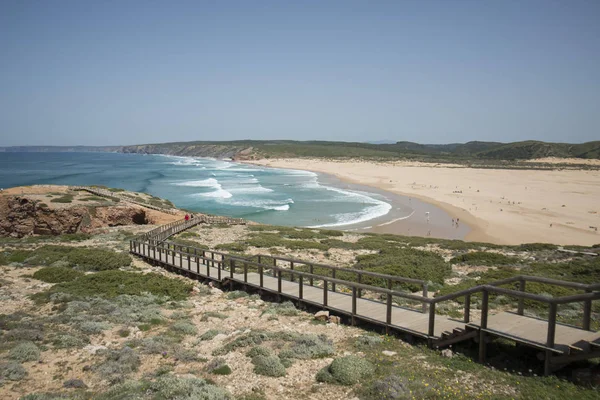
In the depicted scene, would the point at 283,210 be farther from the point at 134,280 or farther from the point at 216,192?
the point at 134,280

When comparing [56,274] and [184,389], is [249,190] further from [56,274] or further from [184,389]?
[184,389]

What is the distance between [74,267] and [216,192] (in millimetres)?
53385

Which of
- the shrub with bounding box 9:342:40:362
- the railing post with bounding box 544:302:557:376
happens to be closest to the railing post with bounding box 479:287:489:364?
the railing post with bounding box 544:302:557:376

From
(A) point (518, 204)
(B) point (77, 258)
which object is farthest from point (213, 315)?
(A) point (518, 204)

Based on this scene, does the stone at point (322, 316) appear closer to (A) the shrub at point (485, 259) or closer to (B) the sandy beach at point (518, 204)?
(A) the shrub at point (485, 259)

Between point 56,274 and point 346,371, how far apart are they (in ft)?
40.7

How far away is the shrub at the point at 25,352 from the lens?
7.59m

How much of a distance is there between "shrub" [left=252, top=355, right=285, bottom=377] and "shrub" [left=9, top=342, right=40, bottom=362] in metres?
4.41

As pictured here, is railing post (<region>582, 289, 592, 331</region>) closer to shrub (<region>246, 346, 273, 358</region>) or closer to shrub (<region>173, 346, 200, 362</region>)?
shrub (<region>246, 346, 273, 358</region>)

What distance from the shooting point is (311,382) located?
696cm

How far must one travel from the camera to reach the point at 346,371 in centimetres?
693

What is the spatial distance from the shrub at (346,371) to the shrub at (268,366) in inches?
30.0

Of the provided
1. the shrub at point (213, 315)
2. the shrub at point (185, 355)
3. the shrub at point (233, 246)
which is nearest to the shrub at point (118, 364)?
the shrub at point (185, 355)

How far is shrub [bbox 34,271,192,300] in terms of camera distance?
12.6 meters
